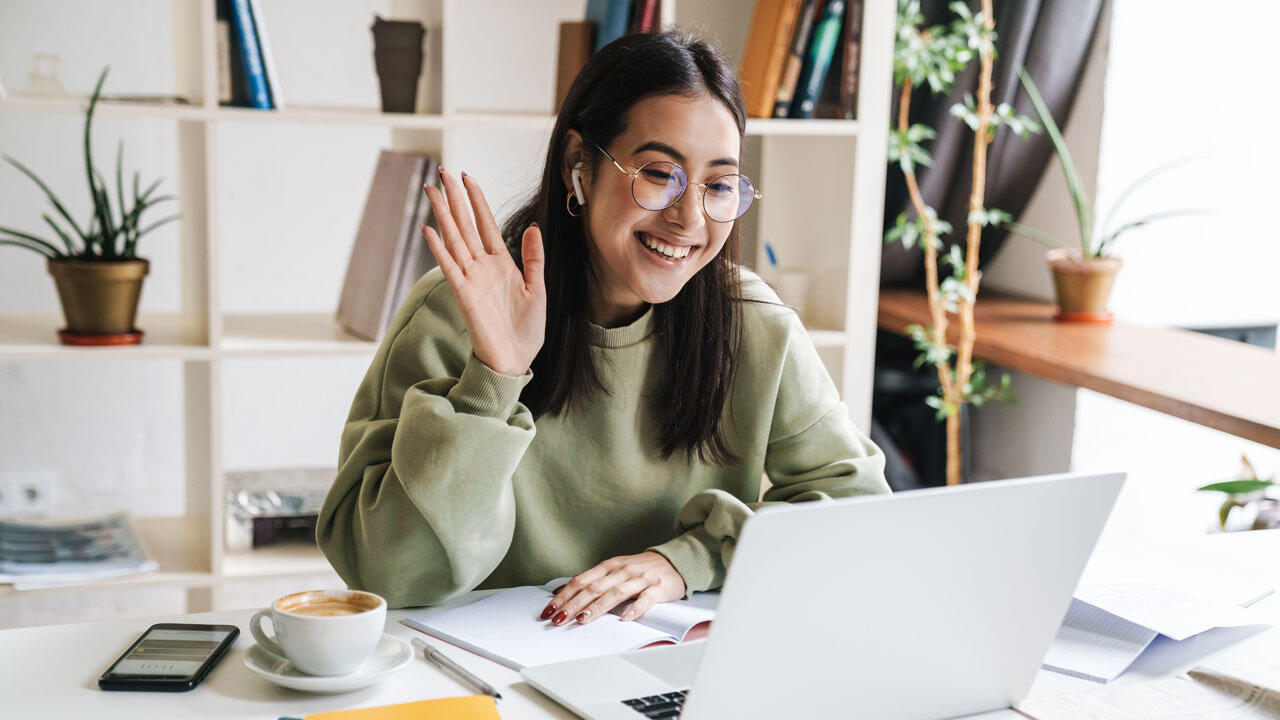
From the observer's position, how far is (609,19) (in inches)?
89.5

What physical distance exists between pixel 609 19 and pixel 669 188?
1.03 m

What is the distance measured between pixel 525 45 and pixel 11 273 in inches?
50.5

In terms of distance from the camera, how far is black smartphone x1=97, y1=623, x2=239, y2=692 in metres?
0.98

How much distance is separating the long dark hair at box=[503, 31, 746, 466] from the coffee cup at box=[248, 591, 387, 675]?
449mm

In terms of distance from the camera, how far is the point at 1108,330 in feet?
8.92

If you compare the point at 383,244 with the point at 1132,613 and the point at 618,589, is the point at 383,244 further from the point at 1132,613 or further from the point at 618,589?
the point at 1132,613

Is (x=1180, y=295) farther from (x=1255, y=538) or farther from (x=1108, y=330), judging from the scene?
(x=1255, y=538)

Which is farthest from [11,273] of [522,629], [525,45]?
[522,629]

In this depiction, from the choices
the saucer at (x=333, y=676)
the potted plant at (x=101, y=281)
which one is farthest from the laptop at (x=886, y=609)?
the potted plant at (x=101, y=281)

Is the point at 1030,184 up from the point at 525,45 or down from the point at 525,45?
down

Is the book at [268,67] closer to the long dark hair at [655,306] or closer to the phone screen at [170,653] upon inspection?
the long dark hair at [655,306]

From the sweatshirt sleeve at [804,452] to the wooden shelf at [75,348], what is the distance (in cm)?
115

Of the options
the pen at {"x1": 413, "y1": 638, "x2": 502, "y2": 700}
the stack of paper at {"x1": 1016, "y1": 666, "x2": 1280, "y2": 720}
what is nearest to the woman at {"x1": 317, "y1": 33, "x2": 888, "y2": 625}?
the pen at {"x1": 413, "y1": 638, "x2": 502, "y2": 700}

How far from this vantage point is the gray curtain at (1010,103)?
9.46 ft
